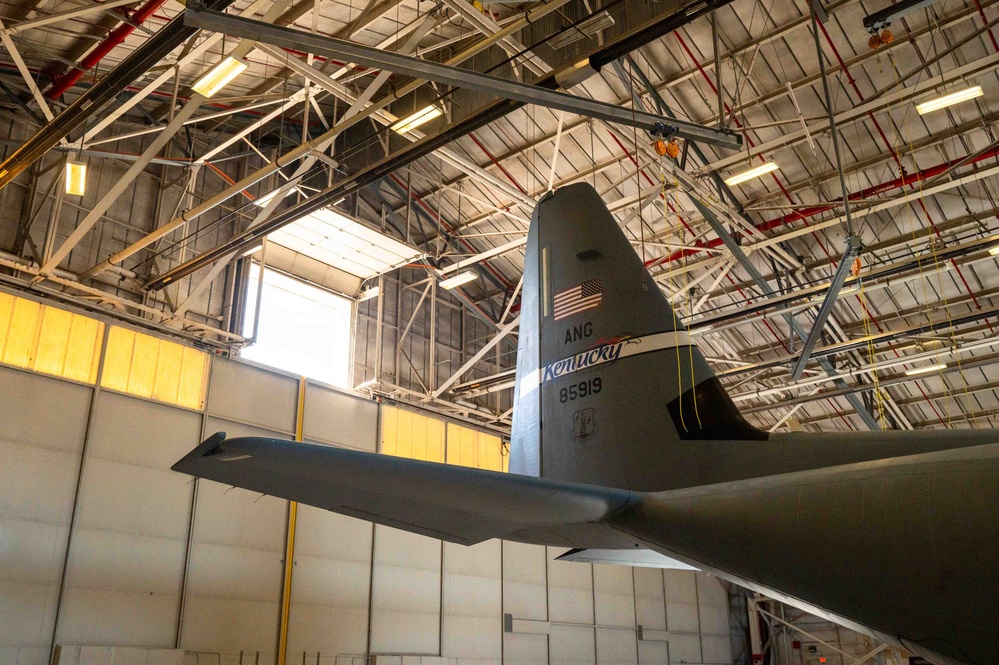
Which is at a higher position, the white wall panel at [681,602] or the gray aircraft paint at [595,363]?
the gray aircraft paint at [595,363]

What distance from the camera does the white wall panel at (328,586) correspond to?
65.1 ft

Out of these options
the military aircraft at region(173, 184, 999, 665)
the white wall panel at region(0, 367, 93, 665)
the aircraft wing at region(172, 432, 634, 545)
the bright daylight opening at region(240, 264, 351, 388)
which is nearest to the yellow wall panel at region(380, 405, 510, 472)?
the bright daylight opening at region(240, 264, 351, 388)

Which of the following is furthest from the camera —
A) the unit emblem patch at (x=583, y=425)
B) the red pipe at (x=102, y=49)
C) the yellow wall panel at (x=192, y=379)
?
the yellow wall panel at (x=192, y=379)

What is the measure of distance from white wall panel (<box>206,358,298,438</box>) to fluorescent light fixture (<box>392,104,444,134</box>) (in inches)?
328

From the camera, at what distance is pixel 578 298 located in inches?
318

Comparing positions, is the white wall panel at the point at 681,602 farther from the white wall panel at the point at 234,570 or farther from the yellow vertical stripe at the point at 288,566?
the white wall panel at the point at 234,570

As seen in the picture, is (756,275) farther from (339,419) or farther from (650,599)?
(650,599)

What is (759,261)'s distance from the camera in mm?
24891

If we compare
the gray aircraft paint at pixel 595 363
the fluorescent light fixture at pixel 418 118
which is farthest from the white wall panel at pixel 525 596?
the gray aircraft paint at pixel 595 363

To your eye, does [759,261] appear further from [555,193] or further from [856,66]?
[555,193]

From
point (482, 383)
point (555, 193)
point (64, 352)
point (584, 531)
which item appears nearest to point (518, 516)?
point (584, 531)

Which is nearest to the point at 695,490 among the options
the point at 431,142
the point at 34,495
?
the point at 431,142

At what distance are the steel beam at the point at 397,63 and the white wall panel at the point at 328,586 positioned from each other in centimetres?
1347

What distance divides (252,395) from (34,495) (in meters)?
A: 5.73
